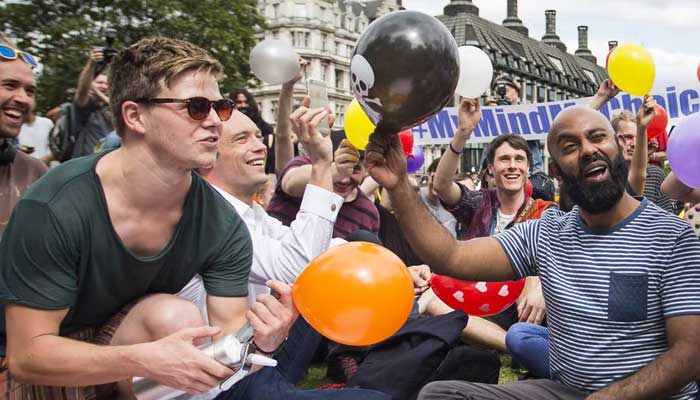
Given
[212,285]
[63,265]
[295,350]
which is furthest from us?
[295,350]

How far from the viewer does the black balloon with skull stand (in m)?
2.52

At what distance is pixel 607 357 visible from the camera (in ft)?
8.91

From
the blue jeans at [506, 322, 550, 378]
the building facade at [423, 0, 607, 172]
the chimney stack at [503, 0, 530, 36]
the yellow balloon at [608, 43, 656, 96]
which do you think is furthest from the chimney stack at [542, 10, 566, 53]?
the blue jeans at [506, 322, 550, 378]

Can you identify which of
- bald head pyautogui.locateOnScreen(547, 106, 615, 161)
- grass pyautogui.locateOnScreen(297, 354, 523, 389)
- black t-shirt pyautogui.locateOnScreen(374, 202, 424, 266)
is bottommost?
grass pyautogui.locateOnScreen(297, 354, 523, 389)

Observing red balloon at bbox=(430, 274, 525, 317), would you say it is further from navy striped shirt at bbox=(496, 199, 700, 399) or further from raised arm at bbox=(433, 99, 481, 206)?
navy striped shirt at bbox=(496, 199, 700, 399)

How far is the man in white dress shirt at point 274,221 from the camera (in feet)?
10.3

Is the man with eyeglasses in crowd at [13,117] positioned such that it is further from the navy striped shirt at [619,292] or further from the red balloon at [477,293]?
the navy striped shirt at [619,292]

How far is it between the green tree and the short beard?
795 inches

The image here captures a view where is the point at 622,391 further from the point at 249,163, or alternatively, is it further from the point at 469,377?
the point at 249,163

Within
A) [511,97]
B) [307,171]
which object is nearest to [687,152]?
[307,171]

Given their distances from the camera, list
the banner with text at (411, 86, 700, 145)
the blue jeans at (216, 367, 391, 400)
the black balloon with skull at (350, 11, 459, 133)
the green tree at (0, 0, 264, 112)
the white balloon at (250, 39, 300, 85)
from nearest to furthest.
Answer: the black balloon with skull at (350, 11, 459, 133)
the blue jeans at (216, 367, 391, 400)
the white balloon at (250, 39, 300, 85)
the banner with text at (411, 86, 700, 145)
the green tree at (0, 0, 264, 112)

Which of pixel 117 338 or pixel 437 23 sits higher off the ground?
pixel 437 23

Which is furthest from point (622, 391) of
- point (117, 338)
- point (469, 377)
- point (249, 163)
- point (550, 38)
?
point (550, 38)

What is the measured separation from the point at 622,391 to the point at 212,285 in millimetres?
1541
